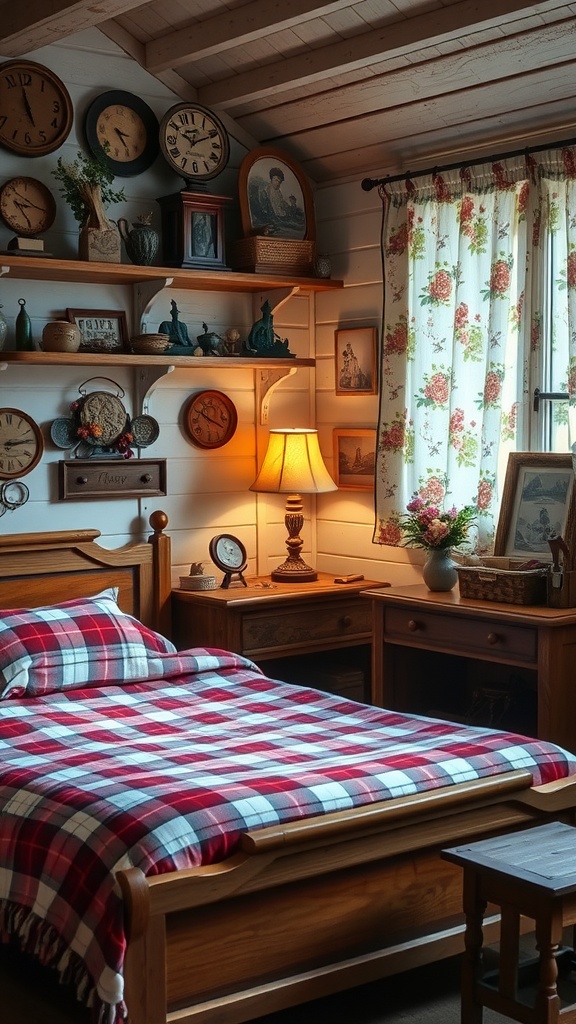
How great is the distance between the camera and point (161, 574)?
4.51 m

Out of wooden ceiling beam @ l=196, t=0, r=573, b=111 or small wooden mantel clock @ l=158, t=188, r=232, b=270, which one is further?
small wooden mantel clock @ l=158, t=188, r=232, b=270

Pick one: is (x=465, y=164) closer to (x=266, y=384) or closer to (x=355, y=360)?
(x=355, y=360)

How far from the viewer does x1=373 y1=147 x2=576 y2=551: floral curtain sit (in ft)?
13.2

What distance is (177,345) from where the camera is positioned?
178 inches

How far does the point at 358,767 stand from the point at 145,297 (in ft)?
7.41

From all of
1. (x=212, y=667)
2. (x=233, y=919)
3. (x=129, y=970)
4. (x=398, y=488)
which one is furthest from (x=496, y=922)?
(x=398, y=488)

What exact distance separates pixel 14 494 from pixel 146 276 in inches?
34.4

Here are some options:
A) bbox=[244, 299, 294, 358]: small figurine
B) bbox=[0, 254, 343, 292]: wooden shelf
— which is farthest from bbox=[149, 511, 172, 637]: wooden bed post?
bbox=[0, 254, 343, 292]: wooden shelf

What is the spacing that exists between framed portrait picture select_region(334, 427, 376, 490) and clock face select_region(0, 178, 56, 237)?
4.62 feet

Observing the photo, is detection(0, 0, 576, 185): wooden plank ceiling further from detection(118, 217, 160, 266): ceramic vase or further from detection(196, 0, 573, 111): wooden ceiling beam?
detection(118, 217, 160, 266): ceramic vase

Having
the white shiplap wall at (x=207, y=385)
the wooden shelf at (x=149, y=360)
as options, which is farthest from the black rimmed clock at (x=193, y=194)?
the wooden shelf at (x=149, y=360)

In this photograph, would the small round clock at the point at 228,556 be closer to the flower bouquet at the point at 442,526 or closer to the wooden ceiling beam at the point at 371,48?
the flower bouquet at the point at 442,526

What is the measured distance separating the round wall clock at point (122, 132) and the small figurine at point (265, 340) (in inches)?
27.4

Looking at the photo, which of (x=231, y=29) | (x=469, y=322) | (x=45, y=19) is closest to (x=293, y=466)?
(x=469, y=322)
